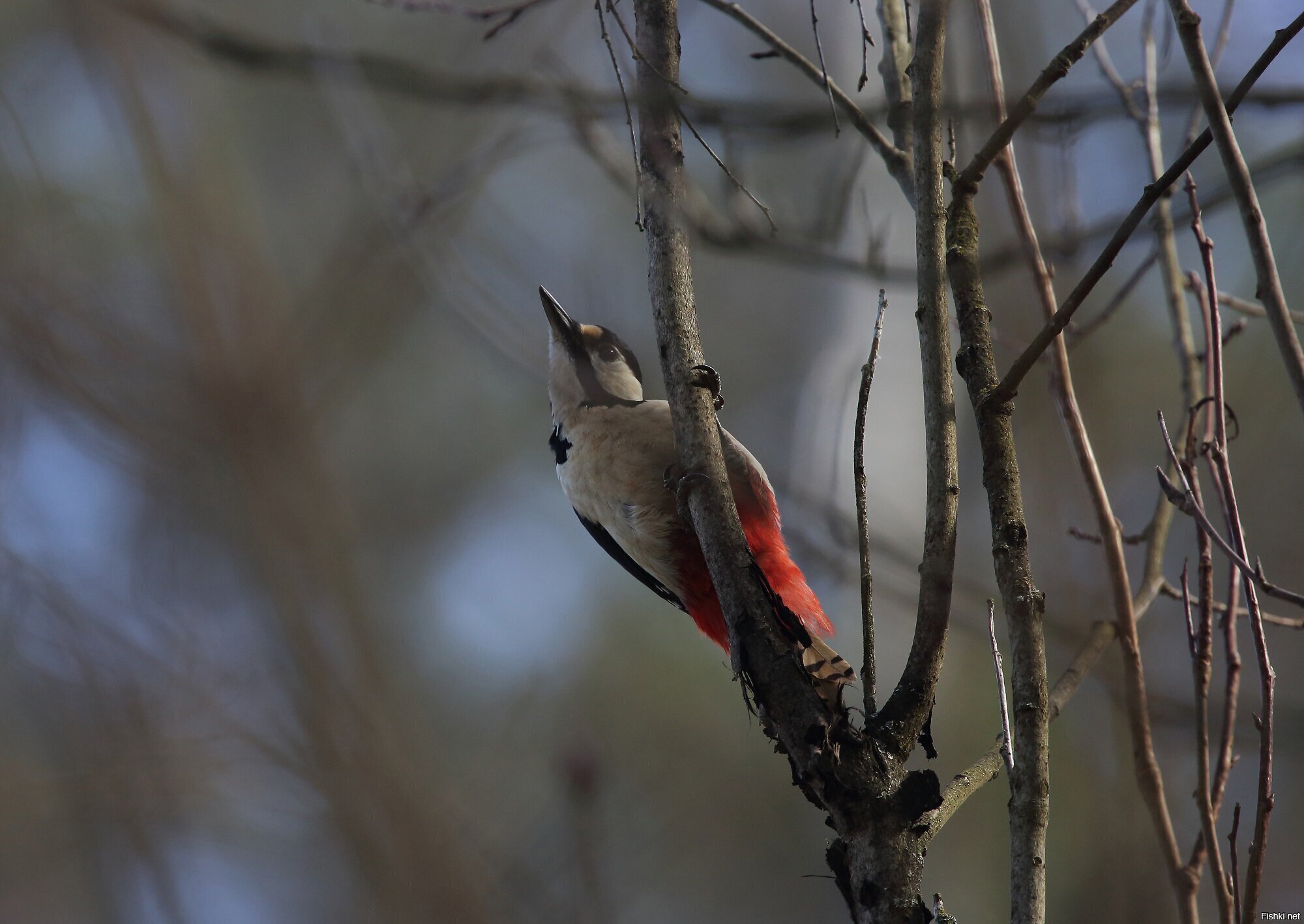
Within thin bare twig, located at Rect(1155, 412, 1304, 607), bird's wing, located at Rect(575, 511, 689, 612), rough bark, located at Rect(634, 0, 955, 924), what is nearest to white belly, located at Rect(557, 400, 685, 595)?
bird's wing, located at Rect(575, 511, 689, 612)

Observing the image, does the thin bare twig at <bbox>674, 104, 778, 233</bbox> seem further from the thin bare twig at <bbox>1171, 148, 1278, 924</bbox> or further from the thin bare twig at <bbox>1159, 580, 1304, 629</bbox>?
the thin bare twig at <bbox>1159, 580, 1304, 629</bbox>

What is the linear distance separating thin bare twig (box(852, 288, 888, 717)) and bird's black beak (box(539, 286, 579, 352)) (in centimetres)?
225

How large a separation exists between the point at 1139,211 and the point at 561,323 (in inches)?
108

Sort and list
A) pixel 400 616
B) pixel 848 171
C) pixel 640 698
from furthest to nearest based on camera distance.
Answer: pixel 640 698 → pixel 400 616 → pixel 848 171

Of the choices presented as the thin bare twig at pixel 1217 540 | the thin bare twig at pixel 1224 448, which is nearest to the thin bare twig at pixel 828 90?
the thin bare twig at pixel 1224 448

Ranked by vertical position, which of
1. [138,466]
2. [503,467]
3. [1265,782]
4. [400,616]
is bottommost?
[1265,782]

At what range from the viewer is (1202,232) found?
72.3 inches

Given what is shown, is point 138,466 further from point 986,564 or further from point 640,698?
point 640,698

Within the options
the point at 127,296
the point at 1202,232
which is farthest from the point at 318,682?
the point at 127,296

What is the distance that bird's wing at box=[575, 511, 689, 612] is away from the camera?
3.75 m

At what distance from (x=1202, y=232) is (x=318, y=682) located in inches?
64.1

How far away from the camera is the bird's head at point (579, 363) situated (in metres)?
3.92

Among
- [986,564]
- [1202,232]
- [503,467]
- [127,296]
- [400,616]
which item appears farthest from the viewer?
[503,467]

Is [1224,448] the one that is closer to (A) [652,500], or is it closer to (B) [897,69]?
(B) [897,69]
